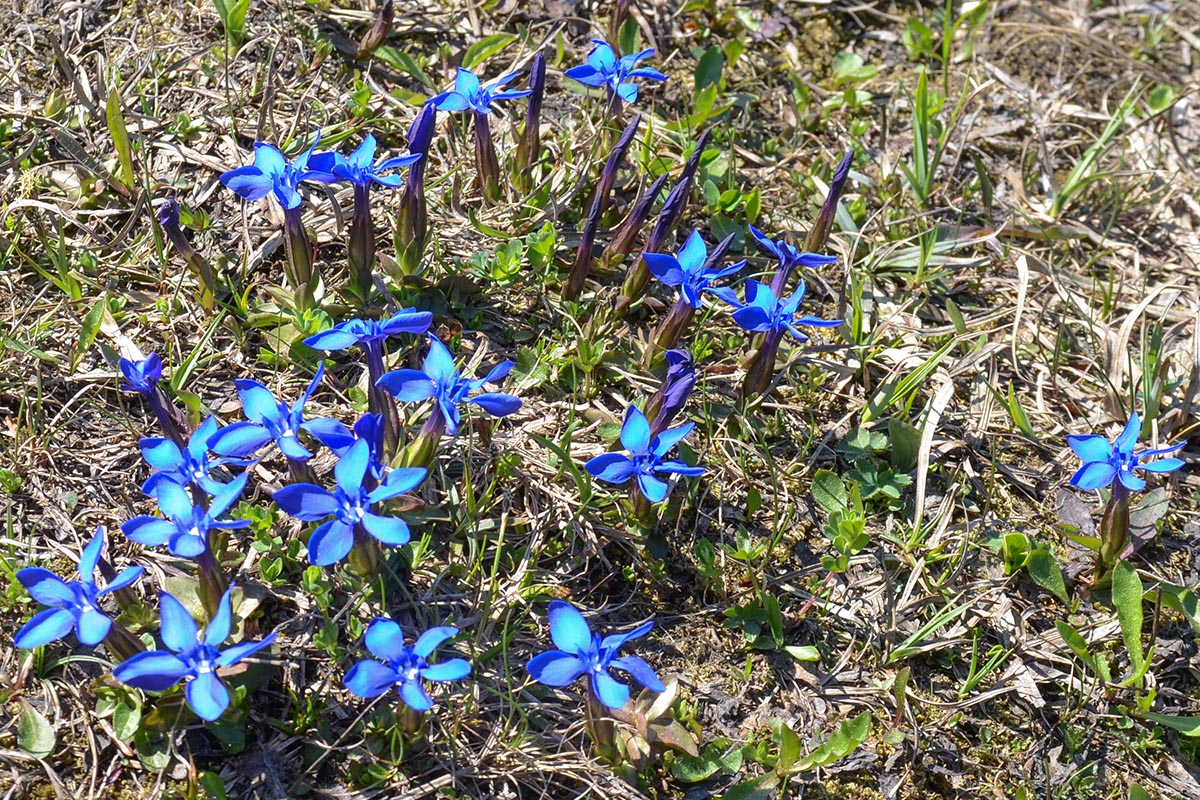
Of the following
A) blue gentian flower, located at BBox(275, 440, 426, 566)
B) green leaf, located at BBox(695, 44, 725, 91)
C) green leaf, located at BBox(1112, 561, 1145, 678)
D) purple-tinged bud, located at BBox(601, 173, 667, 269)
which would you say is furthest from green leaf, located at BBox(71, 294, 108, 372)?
green leaf, located at BBox(1112, 561, 1145, 678)

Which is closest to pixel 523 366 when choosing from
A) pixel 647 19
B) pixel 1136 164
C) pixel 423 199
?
pixel 423 199

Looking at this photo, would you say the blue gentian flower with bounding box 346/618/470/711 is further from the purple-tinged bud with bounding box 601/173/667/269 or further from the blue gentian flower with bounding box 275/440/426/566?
the purple-tinged bud with bounding box 601/173/667/269

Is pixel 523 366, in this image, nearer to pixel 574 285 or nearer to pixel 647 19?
pixel 574 285

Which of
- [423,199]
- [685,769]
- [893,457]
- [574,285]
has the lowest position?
[685,769]

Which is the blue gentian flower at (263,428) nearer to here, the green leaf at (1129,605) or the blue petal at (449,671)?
the blue petal at (449,671)

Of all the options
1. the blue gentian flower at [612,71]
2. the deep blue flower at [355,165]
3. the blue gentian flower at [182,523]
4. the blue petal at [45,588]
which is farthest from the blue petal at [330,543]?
the blue gentian flower at [612,71]
